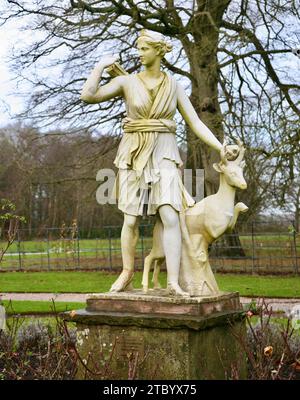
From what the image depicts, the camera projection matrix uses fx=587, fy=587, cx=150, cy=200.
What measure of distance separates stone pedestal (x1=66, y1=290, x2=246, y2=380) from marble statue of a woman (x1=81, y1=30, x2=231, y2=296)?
0.29m

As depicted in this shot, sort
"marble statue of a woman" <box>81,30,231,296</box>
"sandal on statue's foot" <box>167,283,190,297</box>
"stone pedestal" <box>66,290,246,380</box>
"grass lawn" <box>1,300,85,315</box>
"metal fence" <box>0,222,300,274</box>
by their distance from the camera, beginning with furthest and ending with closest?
"metal fence" <box>0,222,300,274</box>, "grass lawn" <box>1,300,85,315</box>, "marble statue of a woman" <box>81,30,231,296</box>, "sandal on statue's foot" <box>167,283,190,297</box>, "stone pedestal" <box>66,290,246,380</box>

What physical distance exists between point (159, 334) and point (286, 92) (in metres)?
10.8

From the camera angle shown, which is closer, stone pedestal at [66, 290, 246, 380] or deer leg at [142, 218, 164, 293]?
stone pedestal at [66, 290, 246, 380]

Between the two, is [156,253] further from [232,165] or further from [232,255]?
[232,255]

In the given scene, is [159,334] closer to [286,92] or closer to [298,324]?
[298,324]

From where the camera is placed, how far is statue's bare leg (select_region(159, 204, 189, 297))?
4.56 m

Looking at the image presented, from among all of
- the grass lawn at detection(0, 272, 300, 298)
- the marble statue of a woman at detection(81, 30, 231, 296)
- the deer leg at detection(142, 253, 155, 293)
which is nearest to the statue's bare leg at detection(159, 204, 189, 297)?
the marble statue of a woman at detection(81, 30, 231, 296)

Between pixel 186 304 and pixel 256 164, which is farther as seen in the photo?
pixel 256 164

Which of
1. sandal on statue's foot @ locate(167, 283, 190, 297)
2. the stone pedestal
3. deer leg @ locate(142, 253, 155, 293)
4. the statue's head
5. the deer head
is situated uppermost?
the statue's head

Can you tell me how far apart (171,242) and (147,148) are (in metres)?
0.78

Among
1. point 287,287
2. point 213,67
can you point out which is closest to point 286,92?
point 213,67

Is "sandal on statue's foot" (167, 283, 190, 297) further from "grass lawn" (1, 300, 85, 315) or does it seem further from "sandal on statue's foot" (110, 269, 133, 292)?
"grass lawn" (1, 300, 85, 315)
